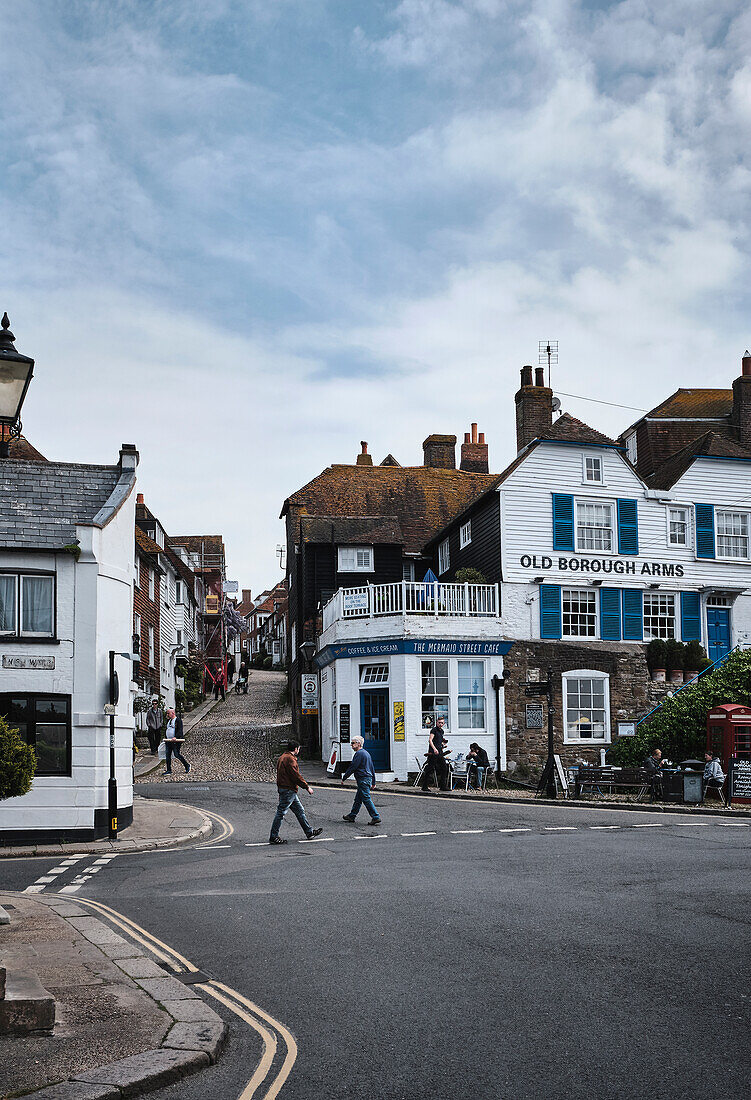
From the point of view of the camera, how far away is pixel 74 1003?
7105 mm

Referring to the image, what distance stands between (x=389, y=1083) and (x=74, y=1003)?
259cm

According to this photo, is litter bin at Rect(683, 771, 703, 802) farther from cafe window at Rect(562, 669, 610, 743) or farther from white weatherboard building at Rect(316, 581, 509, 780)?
cafe window at Rect(562, 669, 610, 743)

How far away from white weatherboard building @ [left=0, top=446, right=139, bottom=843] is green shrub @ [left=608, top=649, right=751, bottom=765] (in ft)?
53.5

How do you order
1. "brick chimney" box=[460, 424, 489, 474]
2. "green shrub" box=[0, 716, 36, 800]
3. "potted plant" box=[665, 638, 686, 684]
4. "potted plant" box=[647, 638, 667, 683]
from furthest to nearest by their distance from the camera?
1. "brick chimney" box=[460, 424, 489, 474]
2. "potted plant" box=[665, 638, 686, 684]
3. "potted plant" box=[647, 638, 667, 683]
4. "green shrub" box=[0, 716, 36, 800]

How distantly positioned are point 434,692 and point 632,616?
7639 millimetres

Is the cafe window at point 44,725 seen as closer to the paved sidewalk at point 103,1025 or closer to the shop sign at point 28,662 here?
the shop sign at point 28,662

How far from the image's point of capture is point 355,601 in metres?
32.2

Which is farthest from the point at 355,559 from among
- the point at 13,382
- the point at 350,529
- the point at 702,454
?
the point at 13,382

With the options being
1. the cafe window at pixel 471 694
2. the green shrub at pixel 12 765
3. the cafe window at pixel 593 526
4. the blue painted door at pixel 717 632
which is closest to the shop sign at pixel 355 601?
the cafe window at pixel 471 694

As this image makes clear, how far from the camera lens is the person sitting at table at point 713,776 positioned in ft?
84.1

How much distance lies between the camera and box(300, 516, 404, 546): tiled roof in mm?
37969

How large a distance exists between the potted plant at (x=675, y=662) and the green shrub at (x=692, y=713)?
2396 mm

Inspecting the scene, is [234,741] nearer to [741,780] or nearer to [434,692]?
[434,692]

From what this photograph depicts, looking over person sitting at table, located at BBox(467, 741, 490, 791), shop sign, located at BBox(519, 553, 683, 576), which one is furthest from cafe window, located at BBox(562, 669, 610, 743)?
person sitting at table, located at BBox(467, 741, 490, 791)
